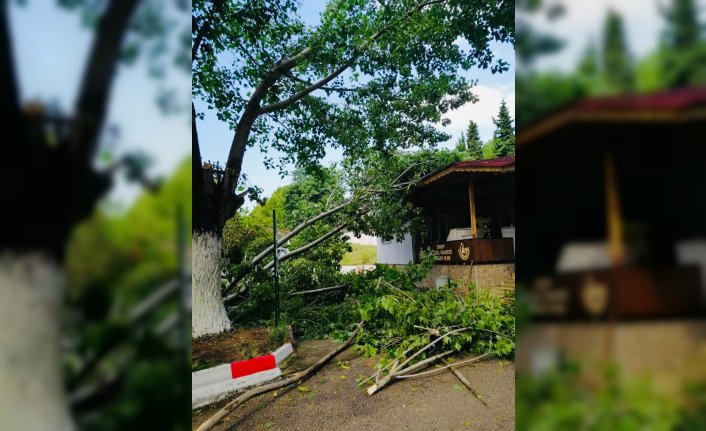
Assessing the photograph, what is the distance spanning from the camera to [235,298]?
873cm

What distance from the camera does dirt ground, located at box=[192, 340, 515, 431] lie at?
3.87 metres

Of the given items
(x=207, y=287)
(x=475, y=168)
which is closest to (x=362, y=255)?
(x=475, y=168)

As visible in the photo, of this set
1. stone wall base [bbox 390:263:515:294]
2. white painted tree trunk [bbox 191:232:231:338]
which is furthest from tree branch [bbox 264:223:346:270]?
stone wall base [bbox 390:263:515:294]

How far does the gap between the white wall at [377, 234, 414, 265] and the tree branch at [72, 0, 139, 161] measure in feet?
47.2

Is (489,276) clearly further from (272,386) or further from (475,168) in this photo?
(272,386)

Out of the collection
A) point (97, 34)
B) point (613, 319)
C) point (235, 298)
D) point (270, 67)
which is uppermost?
point (270, 67)

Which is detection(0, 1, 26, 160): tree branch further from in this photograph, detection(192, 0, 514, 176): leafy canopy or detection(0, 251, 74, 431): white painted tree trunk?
detection(192, 0, 514, 176): leafy canopy

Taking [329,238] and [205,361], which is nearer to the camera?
[205,361]

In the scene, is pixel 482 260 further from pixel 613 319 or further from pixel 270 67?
pixel 613 319

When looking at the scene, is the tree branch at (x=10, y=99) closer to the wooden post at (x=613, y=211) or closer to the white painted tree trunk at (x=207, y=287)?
the wooden post at (x=613, y=211)

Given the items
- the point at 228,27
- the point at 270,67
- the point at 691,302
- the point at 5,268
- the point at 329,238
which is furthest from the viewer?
the point at 329,238

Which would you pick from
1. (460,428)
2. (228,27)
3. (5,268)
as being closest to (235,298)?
(228,27)

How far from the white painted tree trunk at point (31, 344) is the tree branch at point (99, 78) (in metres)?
0.24

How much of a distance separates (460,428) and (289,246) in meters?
8.11
